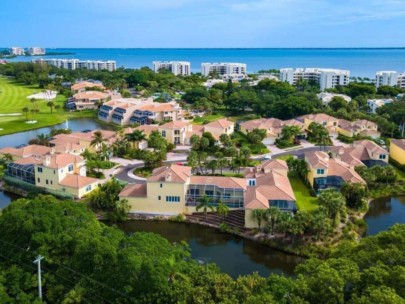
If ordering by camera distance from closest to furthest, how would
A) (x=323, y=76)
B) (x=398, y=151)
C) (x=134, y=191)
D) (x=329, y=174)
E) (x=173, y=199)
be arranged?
1. (x=173, y=199)
2. (x=134, y=191)
3. (x=329, y=174)
4. (x=398, y=151)
5. (x=323, y=76)

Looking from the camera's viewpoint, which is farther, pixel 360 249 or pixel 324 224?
pixel 324 224

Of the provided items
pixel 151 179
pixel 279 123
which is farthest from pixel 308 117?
pixel 151 179

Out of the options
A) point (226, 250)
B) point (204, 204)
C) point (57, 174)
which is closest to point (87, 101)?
point (57, 174)

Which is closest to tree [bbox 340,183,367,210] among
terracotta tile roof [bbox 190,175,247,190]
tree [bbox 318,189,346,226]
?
tree [bbox 318,189,346,226]

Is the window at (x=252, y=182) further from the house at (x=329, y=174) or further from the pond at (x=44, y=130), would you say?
the pond at (x=44, y=130)

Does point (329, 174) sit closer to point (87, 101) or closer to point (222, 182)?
point (222, 182)

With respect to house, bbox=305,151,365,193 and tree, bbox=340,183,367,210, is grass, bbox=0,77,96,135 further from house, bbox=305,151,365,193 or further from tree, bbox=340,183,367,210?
tree, bbox=340,183,367,210

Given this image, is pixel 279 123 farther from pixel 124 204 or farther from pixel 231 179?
pixel 124 204
